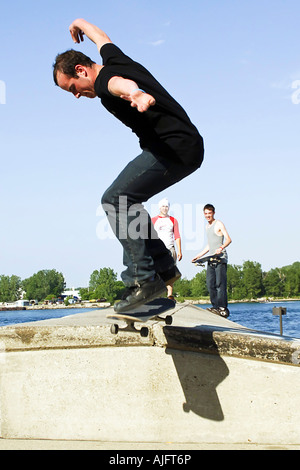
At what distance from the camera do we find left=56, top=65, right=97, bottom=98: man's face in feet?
13.2

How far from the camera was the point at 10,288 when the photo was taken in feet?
559

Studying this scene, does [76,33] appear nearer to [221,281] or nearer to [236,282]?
[221,281]

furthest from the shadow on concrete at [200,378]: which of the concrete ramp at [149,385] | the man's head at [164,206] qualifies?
the man's head at [164,206]

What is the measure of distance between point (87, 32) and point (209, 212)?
653 cm

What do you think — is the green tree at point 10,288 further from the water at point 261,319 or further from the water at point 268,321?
the water at point 268,321

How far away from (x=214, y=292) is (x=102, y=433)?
633 cm

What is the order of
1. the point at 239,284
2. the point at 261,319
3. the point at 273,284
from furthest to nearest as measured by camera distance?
Result: the point at 273,284 → the point at 239,284 → the point at 261,319

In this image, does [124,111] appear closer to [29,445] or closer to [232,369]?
[232,369]

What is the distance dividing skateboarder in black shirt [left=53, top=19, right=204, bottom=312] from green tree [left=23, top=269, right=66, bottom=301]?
165785 mm

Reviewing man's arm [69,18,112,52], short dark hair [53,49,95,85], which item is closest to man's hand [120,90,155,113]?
short dark hair [53,49,95,85]

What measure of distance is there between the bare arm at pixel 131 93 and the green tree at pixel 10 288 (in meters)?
172

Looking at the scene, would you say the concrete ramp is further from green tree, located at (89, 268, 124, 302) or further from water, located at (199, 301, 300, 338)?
green tree, located at (89, 268, 124, 302)

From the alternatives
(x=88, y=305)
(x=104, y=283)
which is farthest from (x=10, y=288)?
(x=104, y=283)

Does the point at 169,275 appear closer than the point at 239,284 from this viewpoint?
Yes
